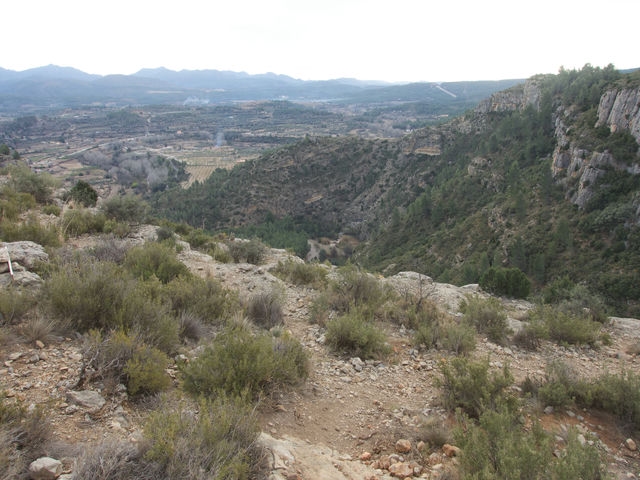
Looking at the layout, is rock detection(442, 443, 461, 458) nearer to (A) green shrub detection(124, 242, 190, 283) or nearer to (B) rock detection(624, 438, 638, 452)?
(B) rock detection(624, 438, 638, 452)

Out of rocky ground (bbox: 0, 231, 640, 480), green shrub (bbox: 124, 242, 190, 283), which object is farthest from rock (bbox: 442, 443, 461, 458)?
green shrub (bbox: 124, 242, 190, 283)

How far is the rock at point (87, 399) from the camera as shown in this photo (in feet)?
11.0

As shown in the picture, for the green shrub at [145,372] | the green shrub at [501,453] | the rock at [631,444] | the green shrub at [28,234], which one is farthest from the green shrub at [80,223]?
the rock at [631,444]

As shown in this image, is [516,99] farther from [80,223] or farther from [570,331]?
[80,223]

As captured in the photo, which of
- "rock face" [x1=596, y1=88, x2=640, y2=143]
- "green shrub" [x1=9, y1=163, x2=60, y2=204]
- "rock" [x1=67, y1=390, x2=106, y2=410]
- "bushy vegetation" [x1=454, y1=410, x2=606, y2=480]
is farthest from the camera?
"rock face" [x1=596, y1=88, x2=640, y2=143]

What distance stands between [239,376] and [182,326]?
1864 millimetres

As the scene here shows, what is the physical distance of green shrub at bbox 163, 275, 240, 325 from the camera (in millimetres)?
6008

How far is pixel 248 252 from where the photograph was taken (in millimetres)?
12023

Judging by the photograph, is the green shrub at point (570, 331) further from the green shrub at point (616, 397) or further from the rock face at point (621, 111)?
the rock face at point (621, 111)

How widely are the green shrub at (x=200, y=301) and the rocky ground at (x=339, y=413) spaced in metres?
1.54

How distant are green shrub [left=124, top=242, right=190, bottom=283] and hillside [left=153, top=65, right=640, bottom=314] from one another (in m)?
20.9

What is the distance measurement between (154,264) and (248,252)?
4.67 meters

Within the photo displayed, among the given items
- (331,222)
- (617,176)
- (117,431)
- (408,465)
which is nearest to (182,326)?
(117,431)

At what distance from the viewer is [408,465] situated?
11.1ft
